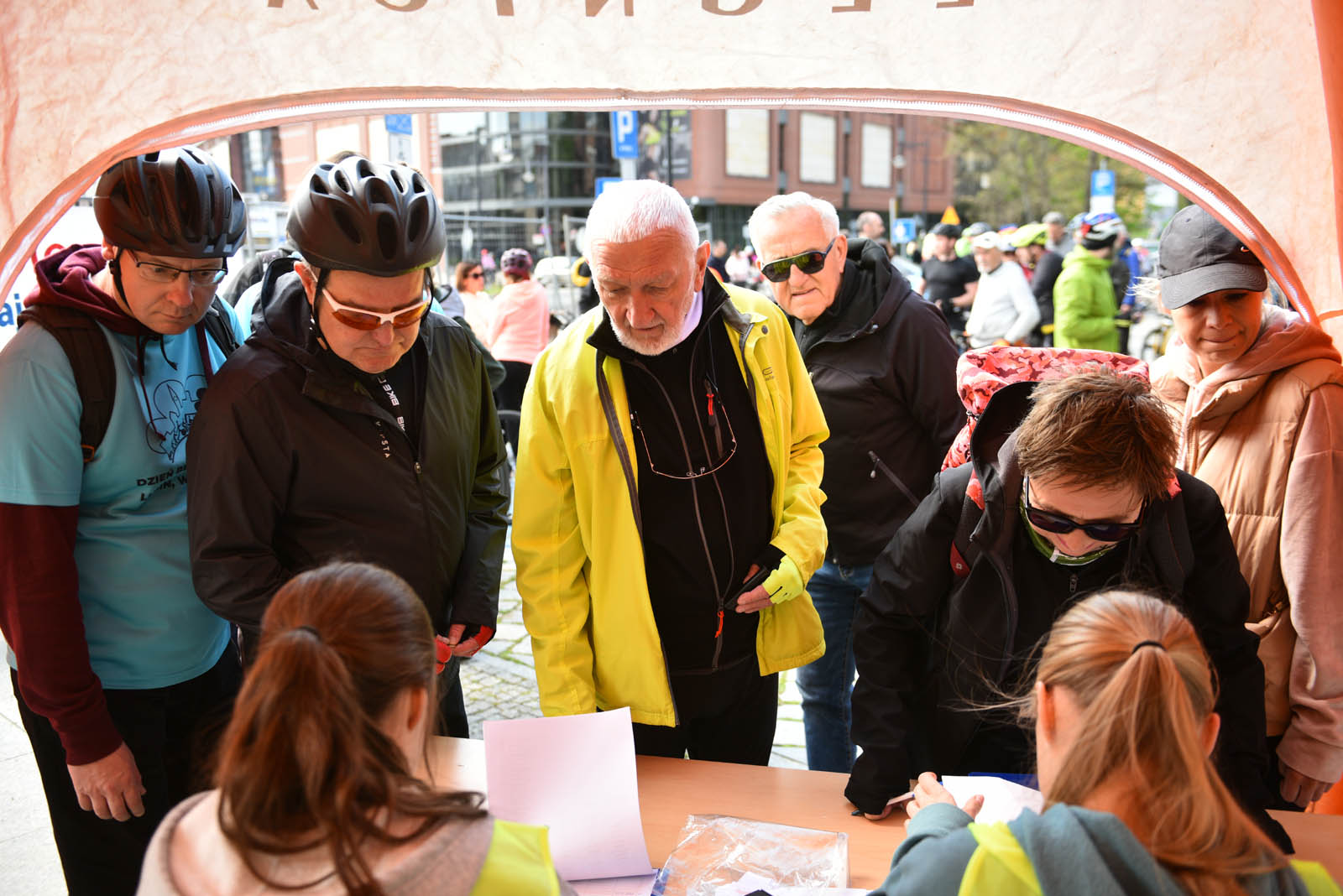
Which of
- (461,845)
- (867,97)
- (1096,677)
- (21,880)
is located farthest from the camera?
(21,880)

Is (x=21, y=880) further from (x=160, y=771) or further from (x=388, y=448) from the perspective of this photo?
(x=388, y=448)

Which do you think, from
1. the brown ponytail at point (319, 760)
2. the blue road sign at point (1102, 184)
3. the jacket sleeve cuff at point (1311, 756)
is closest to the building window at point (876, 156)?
the blue road sign at point (1102, 184)

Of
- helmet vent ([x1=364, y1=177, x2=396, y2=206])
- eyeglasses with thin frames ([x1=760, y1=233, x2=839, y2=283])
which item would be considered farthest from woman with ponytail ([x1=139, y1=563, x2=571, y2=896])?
eyeglasses with thin frames ([x1=760, y1=233, x2=839, y2=283])

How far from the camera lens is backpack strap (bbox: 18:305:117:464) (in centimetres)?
181

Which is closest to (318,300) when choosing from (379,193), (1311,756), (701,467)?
(379,193)

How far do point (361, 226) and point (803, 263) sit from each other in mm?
1460

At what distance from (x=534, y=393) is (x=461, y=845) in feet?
3.59

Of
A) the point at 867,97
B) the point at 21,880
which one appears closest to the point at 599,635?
the point at 867,97

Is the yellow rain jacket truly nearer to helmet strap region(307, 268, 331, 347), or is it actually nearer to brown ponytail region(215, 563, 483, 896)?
helmet strap region(307, 268, 331, 347)

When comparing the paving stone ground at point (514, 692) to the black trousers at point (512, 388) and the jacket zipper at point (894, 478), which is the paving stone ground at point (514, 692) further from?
the black trousers at point (512, 388)

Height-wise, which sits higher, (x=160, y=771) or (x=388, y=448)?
(x=388, y=448)

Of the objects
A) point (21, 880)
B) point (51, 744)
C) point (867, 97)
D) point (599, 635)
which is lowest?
point (21, 880)

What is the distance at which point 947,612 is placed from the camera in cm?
191

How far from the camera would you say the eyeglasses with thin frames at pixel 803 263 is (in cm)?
290
